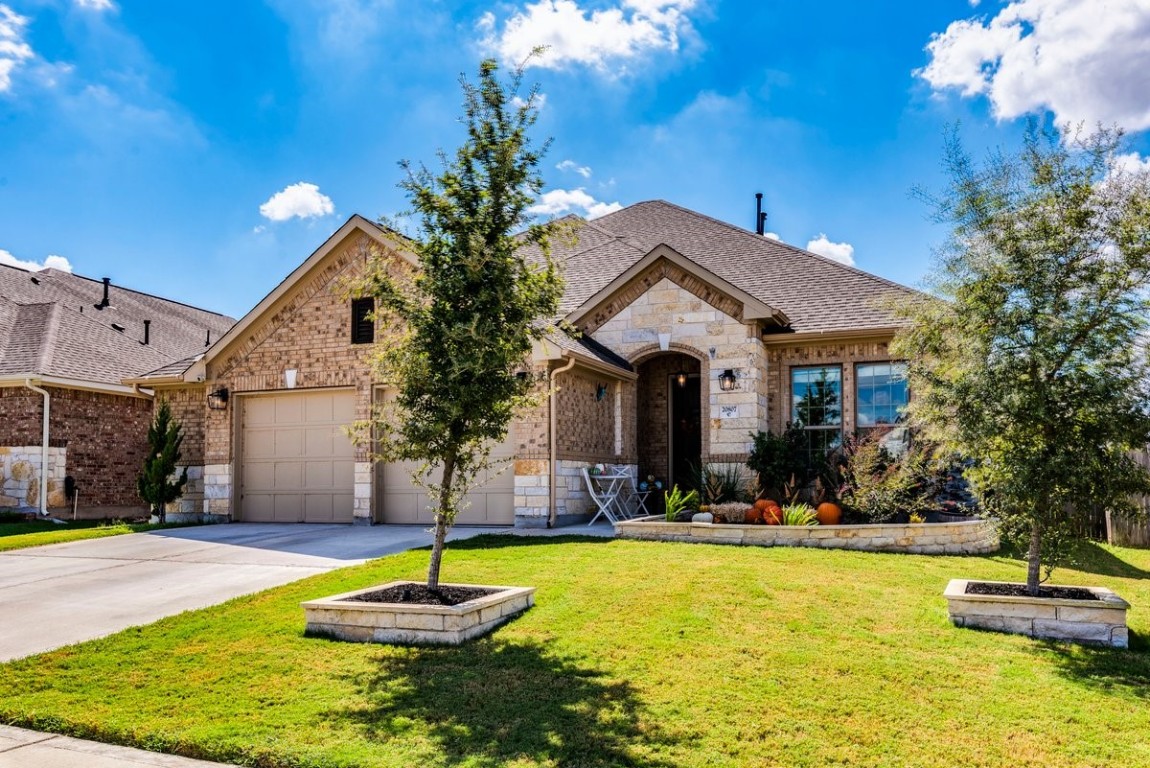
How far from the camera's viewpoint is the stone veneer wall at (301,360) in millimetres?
A: 14211

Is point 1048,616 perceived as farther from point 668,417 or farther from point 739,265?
point 739,265

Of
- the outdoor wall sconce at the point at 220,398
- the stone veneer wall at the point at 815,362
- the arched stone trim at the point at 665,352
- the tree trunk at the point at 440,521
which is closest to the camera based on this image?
the tree trunk at the point at 440,521

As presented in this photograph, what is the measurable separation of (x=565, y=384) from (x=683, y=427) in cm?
395

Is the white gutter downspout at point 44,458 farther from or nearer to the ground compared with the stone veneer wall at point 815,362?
nearer to the ground

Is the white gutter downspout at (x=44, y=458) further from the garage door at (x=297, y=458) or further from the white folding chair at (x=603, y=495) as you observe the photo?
the white folding chair at (x=603, y=495)

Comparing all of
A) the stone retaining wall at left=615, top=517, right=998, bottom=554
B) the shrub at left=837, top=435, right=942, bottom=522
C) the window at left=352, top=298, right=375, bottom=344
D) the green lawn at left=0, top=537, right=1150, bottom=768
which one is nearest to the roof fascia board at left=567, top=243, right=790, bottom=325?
the shrub at left=837, top=435, right=942, bottom=522

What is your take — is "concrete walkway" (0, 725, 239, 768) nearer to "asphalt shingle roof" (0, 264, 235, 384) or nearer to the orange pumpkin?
the orange pumpkin

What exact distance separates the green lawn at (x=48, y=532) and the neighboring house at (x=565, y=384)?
1.77 metres

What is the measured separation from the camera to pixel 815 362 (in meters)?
14.3

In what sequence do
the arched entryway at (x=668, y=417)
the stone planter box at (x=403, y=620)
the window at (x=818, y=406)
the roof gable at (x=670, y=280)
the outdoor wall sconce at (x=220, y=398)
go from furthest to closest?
the arched entryway at (x=668, y=417)
the outdoor wall sconce at (x=220, y=398)
the window at (x=818, y=406)
the roof gable at (x=670, y=280)
the stone planter box at (x=403, y=620)

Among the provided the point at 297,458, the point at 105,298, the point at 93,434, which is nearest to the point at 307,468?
the point at 297,458

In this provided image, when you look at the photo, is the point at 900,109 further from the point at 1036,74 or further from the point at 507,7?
the point at 507,7

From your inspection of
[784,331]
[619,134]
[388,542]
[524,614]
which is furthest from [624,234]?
[524,614]

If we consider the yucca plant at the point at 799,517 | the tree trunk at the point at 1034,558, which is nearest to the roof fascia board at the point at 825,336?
the yucca plant at the point at 799,517
